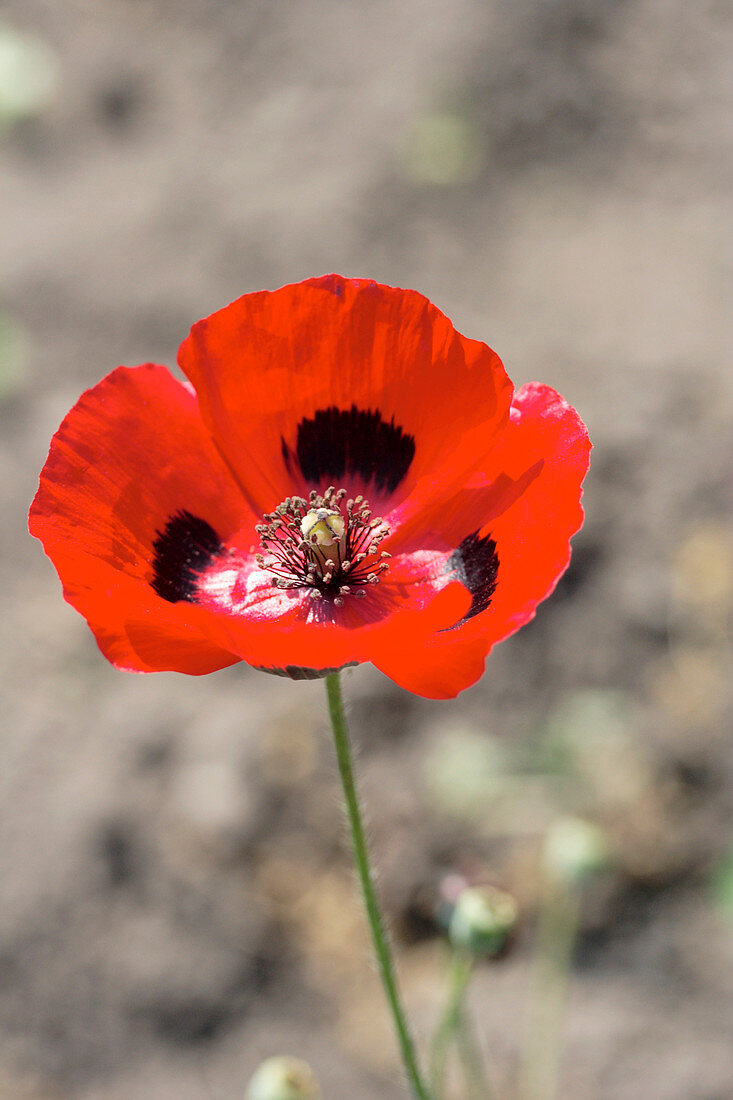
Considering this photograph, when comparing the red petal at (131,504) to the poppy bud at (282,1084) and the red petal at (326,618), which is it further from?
the poppy bud at (282,1084)

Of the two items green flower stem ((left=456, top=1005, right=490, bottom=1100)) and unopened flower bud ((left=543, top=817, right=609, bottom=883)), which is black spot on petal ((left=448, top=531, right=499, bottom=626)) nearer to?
unopened flower bud ((left=543, top=817, right=609, bottom=883))

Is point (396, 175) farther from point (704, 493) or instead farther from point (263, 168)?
point (704, 493)

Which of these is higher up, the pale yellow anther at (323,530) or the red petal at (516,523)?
the pale yellow anther at (323,530)

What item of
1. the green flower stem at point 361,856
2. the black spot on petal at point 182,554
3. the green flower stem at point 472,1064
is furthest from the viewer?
the green flower stem at point 472,1064

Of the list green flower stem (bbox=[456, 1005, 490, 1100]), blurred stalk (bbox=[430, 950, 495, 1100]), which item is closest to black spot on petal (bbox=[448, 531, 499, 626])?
blurred stalk (bbox=[430, 950, 495, 1100])

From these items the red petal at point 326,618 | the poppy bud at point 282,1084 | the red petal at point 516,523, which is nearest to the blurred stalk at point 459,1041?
the poppy bud at point 282,1084

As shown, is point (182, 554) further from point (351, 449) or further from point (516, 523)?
point (516, 523)

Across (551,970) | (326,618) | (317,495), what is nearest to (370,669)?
(551,970)

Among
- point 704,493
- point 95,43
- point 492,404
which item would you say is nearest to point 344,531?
point 492,404

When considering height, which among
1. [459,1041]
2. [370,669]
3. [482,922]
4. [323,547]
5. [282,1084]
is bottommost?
[282,1084]
